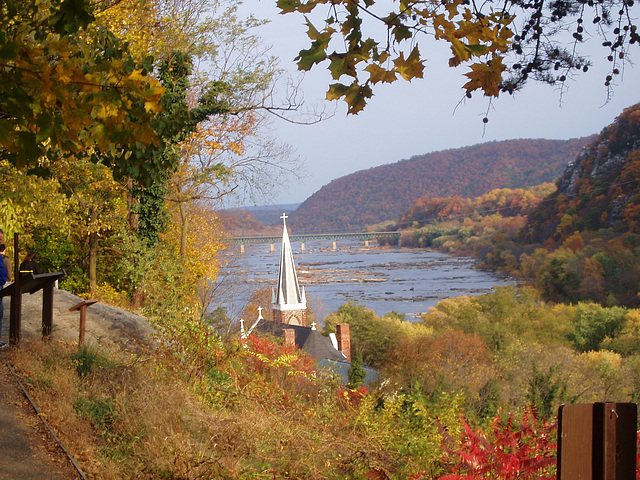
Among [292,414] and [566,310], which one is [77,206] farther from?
[566,310]

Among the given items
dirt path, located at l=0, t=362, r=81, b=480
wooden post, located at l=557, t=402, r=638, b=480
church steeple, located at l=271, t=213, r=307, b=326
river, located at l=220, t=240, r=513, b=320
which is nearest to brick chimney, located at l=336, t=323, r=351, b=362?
church steeple, located at l=271, t=213, r=307, b=326

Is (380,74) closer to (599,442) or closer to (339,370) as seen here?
(599,442)

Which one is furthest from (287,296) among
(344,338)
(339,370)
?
(339,370)

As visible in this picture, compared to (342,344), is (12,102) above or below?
above

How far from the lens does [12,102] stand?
10.6ft

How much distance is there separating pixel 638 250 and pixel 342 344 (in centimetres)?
2634

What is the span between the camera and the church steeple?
61562mm

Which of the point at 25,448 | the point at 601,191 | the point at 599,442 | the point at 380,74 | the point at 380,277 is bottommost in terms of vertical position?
the point at 380,277

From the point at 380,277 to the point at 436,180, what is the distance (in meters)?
19.1

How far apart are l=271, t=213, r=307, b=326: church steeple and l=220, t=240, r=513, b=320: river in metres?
2.41

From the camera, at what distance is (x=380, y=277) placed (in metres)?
113

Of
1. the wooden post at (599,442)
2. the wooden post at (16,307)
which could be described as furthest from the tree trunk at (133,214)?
the wooden post at (599,442)

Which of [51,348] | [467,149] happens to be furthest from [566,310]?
[467,149]

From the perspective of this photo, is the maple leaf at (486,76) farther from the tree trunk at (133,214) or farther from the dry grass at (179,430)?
the tree trunk at (133,214)
